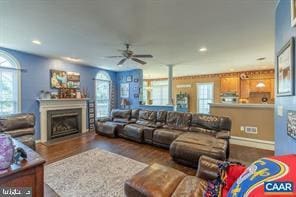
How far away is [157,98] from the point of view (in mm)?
10883

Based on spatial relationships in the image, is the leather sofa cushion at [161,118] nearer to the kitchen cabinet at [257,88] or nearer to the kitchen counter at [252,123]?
the kitchen counter at [252,123]

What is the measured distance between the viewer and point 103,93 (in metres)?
7.01

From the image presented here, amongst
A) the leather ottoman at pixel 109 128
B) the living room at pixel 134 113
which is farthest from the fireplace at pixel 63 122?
the leather ottoman at pixel 109 128

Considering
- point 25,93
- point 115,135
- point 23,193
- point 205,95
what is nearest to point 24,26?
point 25,93

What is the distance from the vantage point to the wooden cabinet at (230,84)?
7591 mm

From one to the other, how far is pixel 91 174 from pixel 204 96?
7471mm

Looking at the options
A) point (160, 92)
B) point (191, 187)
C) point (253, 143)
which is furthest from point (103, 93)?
point (191, 187)

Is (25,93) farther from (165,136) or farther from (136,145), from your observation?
(165,136)

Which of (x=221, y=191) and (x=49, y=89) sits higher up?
(x=49, y=89)

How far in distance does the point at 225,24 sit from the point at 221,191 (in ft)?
8.56

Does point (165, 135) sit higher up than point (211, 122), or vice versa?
point (211, 122)

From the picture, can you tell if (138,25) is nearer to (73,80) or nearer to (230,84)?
(73,80)

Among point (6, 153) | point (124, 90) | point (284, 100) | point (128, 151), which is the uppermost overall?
point (124, 90)

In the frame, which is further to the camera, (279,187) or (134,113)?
(134,113)
